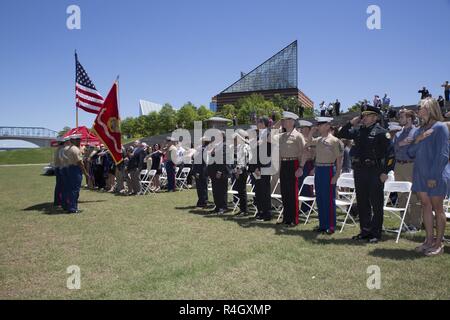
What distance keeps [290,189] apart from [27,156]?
6193cm

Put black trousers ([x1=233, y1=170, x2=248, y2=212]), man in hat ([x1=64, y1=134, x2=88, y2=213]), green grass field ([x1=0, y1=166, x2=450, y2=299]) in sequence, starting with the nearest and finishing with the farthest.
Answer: green grass field ([x1=0, y1=166, x2=450, y2=299]), black trousers ([x1=233, y1=170, x2=248, y2=212]), man in hat ([x1=64, y1=134, x2=88, y2=213])

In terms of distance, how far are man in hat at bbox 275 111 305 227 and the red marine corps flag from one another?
6.85 metres

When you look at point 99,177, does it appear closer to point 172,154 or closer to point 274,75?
point 172,154

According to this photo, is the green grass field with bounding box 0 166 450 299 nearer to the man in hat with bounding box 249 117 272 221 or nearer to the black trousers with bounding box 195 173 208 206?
the man in hat with bounding box 249 117 272 221

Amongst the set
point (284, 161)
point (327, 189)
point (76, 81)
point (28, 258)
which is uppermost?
point (76, 81)

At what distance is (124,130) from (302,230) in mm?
81783

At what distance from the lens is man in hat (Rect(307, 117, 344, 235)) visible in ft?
22.4

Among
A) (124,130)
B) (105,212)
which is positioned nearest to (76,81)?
(105,212)

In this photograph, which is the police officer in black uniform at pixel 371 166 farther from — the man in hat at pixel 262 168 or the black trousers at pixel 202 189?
the black trousers at pixel 202 189

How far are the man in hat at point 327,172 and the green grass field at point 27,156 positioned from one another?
56.3 meters

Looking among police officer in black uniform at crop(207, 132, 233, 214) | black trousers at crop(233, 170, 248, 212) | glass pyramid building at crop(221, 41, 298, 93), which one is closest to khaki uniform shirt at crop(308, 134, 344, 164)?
black trousers at crop(233, 170, 248, 212)

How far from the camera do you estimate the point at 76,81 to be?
14.8 m
